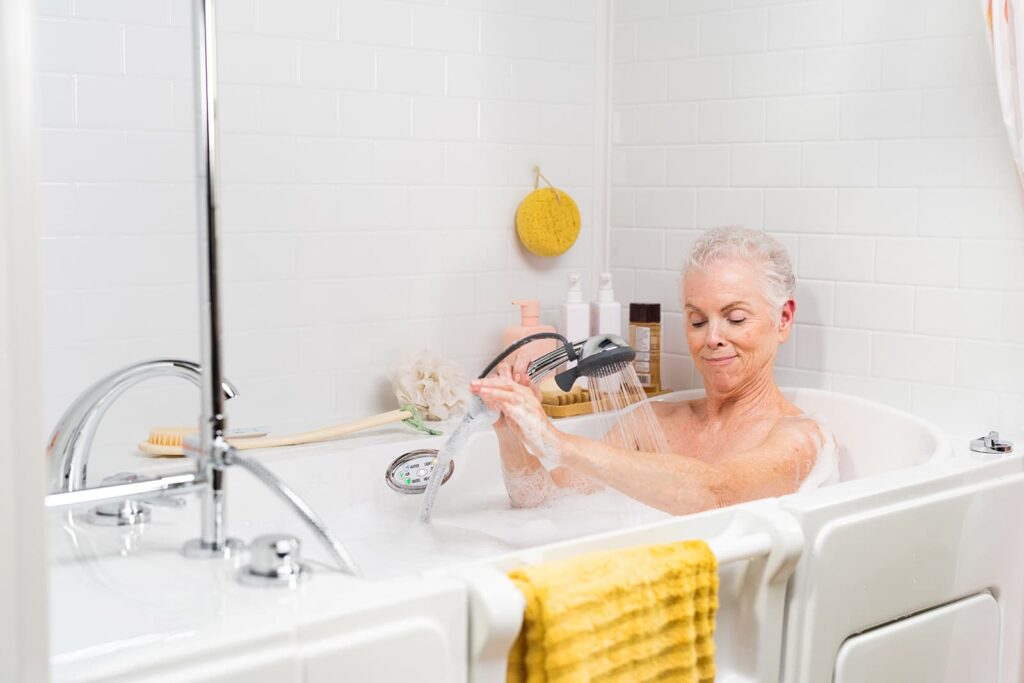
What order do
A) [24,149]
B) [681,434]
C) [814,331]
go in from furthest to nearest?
[814,331], [681,434], [24,149]

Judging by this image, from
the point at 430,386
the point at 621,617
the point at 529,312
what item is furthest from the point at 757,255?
the point at 621,617

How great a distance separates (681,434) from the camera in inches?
95.0

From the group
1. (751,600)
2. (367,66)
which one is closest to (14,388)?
(751,600)

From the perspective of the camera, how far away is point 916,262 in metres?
2.42

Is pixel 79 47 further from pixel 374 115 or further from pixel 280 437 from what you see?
pixel 280 437

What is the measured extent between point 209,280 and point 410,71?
4.59ft

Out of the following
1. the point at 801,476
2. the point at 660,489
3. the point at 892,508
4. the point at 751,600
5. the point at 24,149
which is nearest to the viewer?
the point at 24,149

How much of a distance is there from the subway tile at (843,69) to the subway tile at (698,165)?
0.88 ft

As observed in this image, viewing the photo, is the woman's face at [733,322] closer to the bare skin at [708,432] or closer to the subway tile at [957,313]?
the bare skin at [708,432]

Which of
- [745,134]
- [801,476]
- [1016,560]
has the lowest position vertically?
[1016,560]

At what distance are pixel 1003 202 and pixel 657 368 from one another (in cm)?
84

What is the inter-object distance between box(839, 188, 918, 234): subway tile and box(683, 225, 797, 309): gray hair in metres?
0.27

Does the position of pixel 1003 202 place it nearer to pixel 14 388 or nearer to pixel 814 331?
pixel 814 331

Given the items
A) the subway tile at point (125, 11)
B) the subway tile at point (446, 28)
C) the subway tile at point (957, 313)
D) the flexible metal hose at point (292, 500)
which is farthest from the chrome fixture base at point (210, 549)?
the subway tile at point (957, 313)
